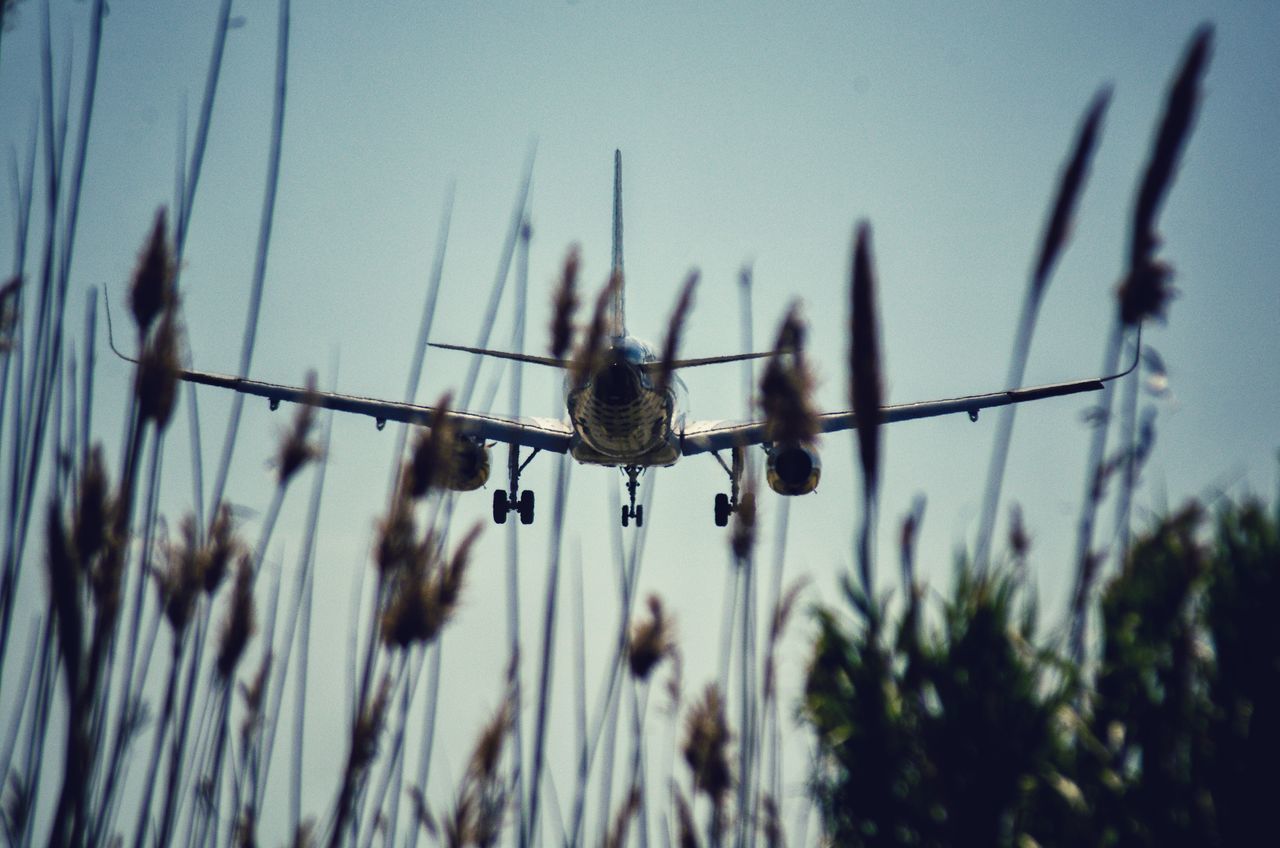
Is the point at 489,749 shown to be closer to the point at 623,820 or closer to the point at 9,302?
the point at 623,820

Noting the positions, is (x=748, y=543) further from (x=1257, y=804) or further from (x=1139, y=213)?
(x=1139, y=213)

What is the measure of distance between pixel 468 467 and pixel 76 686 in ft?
64.0

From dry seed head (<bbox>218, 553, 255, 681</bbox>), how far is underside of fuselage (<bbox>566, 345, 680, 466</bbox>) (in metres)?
15.4

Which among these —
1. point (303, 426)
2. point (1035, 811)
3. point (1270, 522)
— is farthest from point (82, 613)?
point (1270, 522)

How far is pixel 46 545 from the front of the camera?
2.37 m

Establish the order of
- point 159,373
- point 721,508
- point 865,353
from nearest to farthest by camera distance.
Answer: point 865,353 → point 159,373 → point 721,508

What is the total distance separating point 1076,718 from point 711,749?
1.00m

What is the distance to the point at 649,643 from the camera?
3451 millimetres

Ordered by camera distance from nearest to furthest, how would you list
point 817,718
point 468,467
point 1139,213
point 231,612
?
point 1139,213
point 231,612
point 817,718
point 468,467

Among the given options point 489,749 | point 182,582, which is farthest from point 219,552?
point 489,749

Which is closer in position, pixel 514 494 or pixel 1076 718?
pixel 1076 718

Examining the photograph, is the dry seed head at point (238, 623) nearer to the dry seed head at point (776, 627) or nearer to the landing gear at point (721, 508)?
the dry seed head at point (776, 627)

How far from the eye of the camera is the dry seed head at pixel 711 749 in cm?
336

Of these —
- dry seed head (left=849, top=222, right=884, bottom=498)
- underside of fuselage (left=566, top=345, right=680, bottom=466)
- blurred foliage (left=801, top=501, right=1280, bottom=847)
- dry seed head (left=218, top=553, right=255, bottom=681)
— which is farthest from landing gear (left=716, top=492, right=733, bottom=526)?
dry seed head (left=849, top=222, right=884, bottom=498)
